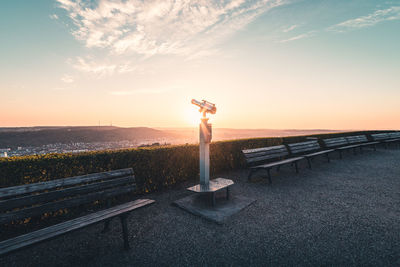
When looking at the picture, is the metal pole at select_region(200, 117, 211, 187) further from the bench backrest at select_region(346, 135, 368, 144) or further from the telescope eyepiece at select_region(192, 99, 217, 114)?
the bench backrest at select_region(346, 135, 368, 144)

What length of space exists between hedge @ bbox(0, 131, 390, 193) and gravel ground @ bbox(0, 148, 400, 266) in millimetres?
750

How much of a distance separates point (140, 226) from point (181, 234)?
83cm

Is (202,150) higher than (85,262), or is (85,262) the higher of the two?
(202,150)

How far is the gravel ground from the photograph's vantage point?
2590 millimetres

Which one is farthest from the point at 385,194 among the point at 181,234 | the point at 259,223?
the point at 181,234

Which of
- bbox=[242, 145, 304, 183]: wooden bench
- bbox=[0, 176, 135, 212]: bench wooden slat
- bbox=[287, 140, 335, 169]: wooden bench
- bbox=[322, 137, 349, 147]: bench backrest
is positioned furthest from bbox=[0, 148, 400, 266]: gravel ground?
bbox=[322, 137, 349, 147]: bench backrest

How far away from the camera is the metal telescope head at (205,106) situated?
4.16 meters

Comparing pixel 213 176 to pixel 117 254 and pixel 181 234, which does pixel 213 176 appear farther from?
pixel 117 254

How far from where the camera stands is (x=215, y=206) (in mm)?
4180

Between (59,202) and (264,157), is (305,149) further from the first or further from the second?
(59,202)

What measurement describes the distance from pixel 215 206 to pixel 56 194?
2919mm

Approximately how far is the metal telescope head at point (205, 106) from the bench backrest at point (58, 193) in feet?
6.69

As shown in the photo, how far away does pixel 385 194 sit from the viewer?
4.79 metres

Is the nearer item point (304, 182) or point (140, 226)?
point (140, 226)
